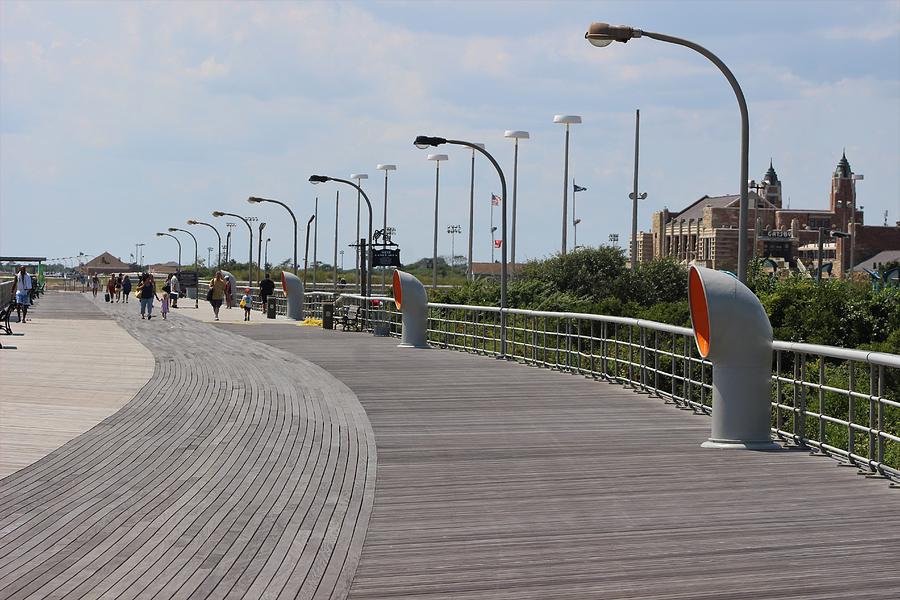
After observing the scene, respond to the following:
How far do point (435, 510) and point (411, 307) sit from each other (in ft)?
57.2

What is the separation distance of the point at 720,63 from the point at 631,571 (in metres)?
11.1

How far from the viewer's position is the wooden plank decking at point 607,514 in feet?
20.2

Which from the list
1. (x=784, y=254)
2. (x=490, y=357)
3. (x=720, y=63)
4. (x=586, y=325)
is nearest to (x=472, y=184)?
(x=586, y=325)

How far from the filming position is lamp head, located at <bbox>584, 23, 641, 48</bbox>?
659 inches

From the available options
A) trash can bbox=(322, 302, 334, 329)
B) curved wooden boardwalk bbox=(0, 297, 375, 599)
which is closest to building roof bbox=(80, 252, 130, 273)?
trash can bbox=(322, 302, 334, 329)

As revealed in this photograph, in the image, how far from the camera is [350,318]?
35812mm

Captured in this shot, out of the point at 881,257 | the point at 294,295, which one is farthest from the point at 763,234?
the point at 294,295

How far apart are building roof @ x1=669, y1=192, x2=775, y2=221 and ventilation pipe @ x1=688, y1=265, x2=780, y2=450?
148 meters

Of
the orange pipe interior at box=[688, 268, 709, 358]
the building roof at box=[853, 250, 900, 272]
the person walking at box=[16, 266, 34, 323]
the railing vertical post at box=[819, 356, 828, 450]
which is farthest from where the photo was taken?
the building roof at box=[853, 250, 900, 272]

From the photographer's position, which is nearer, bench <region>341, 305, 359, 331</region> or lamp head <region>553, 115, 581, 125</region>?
bench <region>341, 305, 359, 331</region>

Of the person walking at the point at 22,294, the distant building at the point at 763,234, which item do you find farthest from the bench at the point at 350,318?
the distant building at the point at 763,234

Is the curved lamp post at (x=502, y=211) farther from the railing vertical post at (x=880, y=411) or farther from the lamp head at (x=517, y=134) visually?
the lamp head at (x=517, y=134)

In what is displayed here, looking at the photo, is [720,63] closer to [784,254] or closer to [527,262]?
[527,262]

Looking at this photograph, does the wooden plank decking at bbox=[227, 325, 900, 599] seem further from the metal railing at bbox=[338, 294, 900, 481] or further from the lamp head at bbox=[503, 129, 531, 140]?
the lamp head at bbox=[503, 129, 531, 140]
